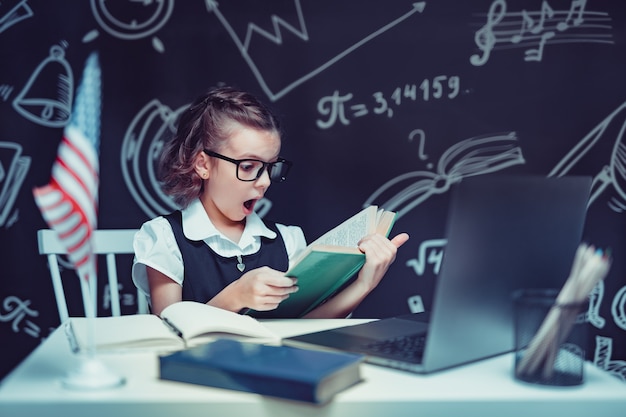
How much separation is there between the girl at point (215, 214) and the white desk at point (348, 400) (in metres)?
0.70

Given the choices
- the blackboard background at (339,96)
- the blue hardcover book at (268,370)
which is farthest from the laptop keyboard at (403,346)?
the blackboard background at (339,96)

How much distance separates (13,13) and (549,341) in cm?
205

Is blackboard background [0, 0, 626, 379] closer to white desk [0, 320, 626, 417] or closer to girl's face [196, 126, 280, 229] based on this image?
→ girl's face [196, 126, 280, 229]

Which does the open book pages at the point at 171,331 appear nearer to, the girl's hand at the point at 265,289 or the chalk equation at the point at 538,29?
the girl's hand at the point at 265,289

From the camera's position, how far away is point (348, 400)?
0.79 meters

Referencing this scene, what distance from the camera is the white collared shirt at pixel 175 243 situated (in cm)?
166

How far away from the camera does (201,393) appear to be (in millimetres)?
812

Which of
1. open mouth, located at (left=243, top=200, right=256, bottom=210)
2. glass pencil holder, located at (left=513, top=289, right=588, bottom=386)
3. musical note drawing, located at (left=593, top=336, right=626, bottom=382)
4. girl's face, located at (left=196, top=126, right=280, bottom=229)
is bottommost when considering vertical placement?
musical note drawing, located at (left=593, top=336, right=626, bottom=382)

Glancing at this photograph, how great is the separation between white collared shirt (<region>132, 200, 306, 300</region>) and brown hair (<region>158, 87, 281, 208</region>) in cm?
7

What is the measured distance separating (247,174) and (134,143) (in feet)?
2.57

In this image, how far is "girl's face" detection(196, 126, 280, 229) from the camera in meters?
1.68

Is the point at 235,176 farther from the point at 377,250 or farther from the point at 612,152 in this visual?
the point at 612,152

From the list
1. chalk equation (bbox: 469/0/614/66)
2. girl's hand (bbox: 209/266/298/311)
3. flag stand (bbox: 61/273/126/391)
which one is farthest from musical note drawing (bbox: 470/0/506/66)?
flag stand (bbox: 61/273/126/391)

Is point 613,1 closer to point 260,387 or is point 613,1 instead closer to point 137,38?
point 137,38
